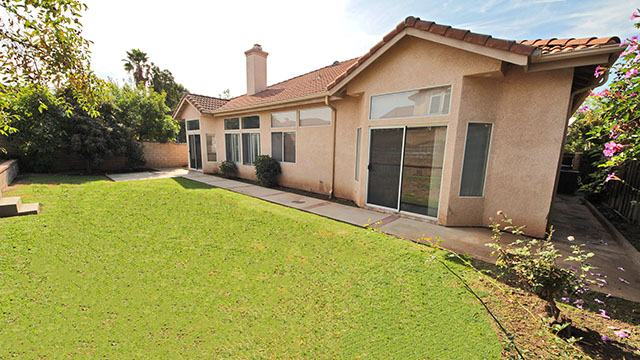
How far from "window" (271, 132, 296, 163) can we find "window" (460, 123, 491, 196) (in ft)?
20.5

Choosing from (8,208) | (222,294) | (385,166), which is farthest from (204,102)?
(222,294)

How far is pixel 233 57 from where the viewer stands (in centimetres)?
1459

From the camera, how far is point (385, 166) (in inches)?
265

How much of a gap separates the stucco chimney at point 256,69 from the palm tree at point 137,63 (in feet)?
78.0

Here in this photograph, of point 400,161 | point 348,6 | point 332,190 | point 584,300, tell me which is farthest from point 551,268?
point 348,6

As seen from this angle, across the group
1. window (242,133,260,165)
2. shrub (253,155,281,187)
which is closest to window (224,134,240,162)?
window (242,133,260,165)

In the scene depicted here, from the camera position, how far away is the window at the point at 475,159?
5.53m

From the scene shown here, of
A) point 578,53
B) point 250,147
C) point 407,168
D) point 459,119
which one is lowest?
point 407,168

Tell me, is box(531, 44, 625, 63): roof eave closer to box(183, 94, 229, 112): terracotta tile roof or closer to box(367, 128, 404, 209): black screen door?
box(367, 128, 404, 209): black screen door

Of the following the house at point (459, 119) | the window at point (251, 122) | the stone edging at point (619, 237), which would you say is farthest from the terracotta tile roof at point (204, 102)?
the stone edging at point (619, 237)

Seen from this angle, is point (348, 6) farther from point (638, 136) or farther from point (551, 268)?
point (551, 268)

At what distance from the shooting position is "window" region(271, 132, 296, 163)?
9.89 m

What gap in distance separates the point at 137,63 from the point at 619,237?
133ft

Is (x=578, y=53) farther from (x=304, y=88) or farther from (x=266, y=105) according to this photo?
(x=266, y=105)
